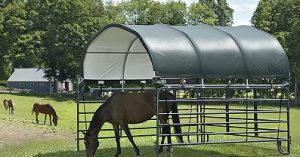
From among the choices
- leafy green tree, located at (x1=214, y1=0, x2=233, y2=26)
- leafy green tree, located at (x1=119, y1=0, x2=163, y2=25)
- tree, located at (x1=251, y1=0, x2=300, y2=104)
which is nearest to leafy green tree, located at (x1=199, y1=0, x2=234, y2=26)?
leafy green tree, located at (x1=214, y1=0, x2=233, y2=26)

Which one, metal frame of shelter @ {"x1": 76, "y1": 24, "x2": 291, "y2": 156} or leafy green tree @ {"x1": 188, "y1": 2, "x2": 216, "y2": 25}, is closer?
metal frame of shelter @ {"x1": 76, "y1": 24, "x2": 291, "y2": 156}

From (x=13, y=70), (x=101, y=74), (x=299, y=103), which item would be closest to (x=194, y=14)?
(x=299, y=103)

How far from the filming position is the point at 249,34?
44.9ft

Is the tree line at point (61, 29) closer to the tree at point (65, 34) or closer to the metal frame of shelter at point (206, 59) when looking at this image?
the tree at point (65, 34)

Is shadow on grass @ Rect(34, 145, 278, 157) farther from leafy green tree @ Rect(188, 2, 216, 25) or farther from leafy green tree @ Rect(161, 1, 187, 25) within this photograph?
leafy green tree @ Rect(188, 2, 216, 25)

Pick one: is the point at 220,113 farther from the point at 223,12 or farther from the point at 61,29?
the point at 223,12

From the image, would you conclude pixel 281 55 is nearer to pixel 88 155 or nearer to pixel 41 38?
pixel 88 155

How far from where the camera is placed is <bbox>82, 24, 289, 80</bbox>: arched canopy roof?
11883 millimetres

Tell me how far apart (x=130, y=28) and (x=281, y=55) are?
167 inches

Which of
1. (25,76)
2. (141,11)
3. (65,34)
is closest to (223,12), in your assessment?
(141,11)

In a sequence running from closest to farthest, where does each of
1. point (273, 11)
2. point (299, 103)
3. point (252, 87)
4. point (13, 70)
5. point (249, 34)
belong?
point (252, 87), point (249, 34), point (299, 103), point (273, 11), point (13, 70)

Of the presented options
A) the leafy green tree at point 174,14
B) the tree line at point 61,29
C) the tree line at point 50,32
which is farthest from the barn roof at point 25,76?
the leafy green tree at point 174,14

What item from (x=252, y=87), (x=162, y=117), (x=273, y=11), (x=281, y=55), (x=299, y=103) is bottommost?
(x=299, y=103)

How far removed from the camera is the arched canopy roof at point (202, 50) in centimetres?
1188
